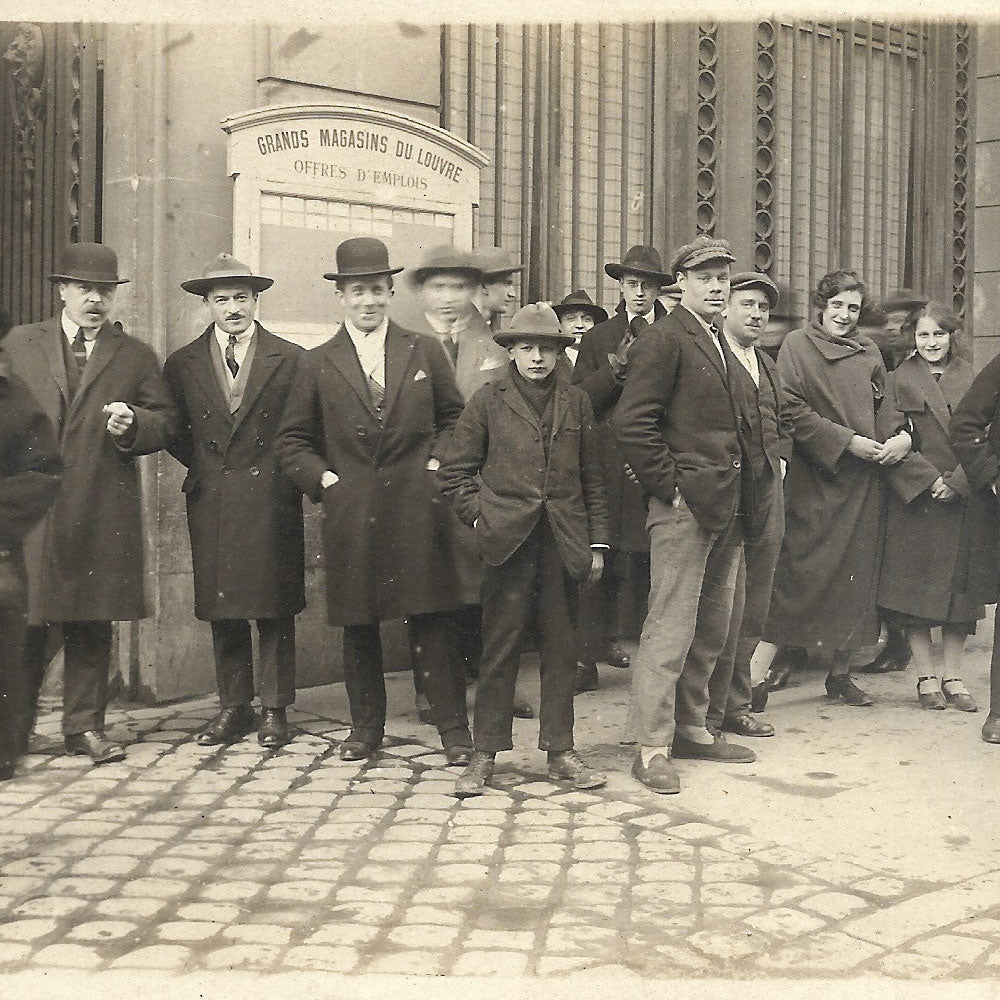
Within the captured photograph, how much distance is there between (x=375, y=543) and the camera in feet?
18.2

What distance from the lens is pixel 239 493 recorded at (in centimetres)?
590

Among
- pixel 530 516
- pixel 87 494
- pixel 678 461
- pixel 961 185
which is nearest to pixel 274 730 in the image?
pixel 87 494

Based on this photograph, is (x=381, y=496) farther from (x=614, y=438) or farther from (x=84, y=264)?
(x=614, y=438)

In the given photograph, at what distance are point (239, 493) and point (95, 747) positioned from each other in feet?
3.90

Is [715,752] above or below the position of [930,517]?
below

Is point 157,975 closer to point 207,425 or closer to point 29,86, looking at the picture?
point 207,425

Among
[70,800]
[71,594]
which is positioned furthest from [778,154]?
[70,800]

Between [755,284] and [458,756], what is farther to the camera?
[755,284]

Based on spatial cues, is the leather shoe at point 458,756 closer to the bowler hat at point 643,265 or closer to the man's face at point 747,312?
the man's face at point 747,312

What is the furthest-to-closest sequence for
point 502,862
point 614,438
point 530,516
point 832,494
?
point 614,438 < point 832,494 < point 530,516 < point 502,862

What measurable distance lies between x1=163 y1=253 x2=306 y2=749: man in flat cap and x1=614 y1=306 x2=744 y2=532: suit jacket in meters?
1.57

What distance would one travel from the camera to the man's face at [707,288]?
5469mm

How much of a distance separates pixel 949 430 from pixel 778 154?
137 inches

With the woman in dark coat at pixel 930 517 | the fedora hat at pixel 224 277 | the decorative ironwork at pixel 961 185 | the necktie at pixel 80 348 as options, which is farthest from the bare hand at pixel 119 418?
the decorative ironwork at pixel 961 185
